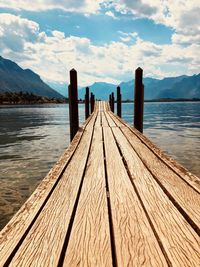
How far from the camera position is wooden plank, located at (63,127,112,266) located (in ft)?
6.72

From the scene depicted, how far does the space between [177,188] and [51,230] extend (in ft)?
6.22

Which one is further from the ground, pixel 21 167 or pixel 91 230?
pixel 91 230

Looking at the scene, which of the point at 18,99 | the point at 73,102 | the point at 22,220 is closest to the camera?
the point at 22,220

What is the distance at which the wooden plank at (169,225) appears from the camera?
6.85 ft

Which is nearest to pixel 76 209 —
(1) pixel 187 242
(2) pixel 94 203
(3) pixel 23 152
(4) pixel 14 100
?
(2) pixel 94 203

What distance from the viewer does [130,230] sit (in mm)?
2475

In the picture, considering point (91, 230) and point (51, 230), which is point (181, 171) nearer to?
point (91, 230)

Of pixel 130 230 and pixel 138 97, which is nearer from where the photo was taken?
pixel 130 230

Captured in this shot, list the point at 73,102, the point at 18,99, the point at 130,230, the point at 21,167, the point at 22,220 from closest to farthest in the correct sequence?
the point at 130,230
the point at 22,220
the point at 73,102
the point at 21,167
the point at 18,99

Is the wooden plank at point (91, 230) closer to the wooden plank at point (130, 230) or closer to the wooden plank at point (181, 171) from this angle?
the wooden plank at point (130, 230)

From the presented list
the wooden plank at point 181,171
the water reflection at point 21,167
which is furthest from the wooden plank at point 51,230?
the water reflection at point 21,167

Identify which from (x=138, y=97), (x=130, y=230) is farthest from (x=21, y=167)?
Result: (x=130, y=230)

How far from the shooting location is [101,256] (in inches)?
81.7

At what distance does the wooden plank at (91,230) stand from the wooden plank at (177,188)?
2.84 feet
